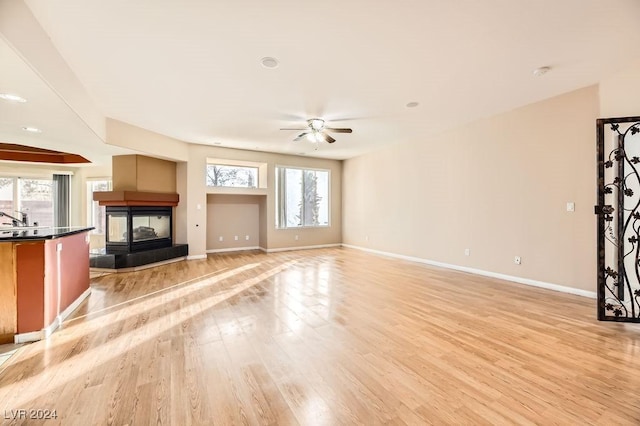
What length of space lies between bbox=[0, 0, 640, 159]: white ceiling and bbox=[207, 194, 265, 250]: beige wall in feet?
11.2

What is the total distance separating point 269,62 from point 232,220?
5683mm

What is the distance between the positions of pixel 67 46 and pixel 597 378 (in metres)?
5.49

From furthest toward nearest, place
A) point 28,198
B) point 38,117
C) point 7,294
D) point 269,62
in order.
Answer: point 28,198, point 38,117, point 269,62, point 7,294

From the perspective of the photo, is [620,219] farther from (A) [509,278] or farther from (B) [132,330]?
(B) [132,330]

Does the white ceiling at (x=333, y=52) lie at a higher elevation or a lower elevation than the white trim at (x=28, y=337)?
higher

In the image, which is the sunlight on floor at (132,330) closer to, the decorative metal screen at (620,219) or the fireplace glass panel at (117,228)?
the fireplace glass panel at (117,228)

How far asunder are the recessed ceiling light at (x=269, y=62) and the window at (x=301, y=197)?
16.2 feet

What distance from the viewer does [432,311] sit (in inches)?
131

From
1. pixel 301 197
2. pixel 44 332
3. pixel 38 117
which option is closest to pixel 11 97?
pixel 38 117

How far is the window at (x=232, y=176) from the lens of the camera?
Answer: 7.70 m

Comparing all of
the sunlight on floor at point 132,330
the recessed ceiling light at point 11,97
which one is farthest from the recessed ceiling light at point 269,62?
the sunlight on floor at point 132,330

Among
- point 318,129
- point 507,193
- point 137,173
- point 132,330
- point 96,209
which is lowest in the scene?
point 132,330

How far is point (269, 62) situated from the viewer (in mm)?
3037

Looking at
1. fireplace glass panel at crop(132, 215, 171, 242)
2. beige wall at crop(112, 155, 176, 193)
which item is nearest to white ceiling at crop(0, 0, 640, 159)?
beige wall at crop(112, 155, 176, 193)
